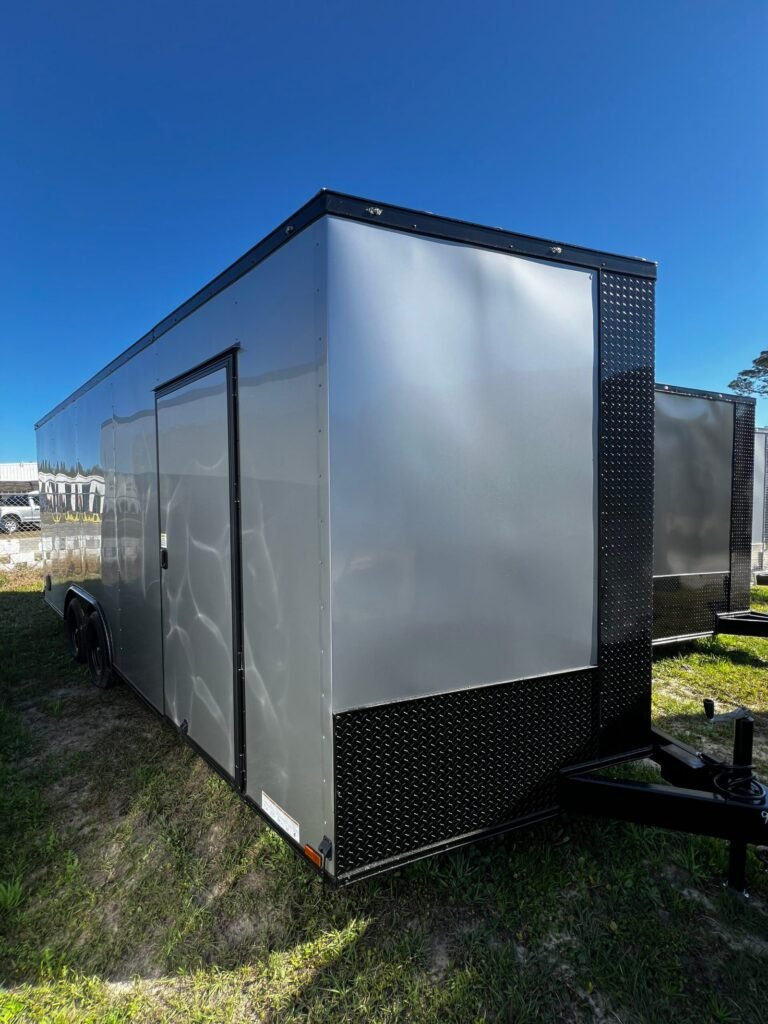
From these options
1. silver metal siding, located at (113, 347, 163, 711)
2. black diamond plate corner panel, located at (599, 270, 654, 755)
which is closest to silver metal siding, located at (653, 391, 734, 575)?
black diamond plate corner panel, located at (599, 270, 654, 755)

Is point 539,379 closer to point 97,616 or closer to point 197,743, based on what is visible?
point 197,743

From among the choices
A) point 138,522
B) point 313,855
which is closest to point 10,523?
point 138,522

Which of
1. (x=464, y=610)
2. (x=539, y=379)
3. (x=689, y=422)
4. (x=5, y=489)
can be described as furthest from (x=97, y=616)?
(x=5, y=489)

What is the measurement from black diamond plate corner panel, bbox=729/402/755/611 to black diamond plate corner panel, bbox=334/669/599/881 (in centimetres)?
387

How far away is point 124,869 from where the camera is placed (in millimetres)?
2672

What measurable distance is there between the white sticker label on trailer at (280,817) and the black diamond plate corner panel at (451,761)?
0.28 meters

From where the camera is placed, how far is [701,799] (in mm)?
2139

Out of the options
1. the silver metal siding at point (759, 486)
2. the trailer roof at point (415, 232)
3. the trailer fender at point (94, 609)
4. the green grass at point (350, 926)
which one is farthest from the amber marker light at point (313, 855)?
the silver metal siding at point (759, 486)

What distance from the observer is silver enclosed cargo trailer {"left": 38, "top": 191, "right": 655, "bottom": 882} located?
1.92m

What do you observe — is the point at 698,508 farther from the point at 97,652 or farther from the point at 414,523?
the point at 97,652

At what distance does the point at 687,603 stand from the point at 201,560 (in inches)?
176

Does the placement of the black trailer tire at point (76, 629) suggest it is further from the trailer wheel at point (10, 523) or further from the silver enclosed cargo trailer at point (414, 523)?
the trailer wheel at point (10, 523)

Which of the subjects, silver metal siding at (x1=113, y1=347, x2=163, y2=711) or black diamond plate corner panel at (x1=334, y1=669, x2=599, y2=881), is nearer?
black diamond plate corner panel at (x1=334, y1=669, x2=599, y2=881)

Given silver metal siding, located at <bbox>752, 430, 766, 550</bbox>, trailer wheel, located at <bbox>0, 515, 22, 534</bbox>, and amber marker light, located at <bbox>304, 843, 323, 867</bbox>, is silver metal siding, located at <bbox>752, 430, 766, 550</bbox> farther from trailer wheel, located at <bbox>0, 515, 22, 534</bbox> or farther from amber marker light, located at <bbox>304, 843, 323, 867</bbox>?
trailer wheel, located at <bbox>0, 515, 22, 534</bbox>
